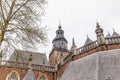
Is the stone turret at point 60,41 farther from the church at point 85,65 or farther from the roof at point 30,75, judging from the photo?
the roof at point 30,75

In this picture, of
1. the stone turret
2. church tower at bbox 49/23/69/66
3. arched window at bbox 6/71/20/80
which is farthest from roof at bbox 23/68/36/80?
the stone turret

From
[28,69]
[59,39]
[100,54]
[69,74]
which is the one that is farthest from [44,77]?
[59,39]

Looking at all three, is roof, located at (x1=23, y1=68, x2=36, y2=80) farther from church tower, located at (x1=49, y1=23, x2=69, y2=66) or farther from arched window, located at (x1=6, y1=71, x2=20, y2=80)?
church tower, located at (x1=49, y1=23, x2=69, y2=66)

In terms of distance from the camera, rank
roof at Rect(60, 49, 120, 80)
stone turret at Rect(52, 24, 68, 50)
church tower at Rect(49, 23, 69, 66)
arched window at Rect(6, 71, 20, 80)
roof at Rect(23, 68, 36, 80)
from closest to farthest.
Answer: roof at Rect(60, 49, 120, 80)
roof at Rect(23, 68, 36, 80)
arched window at Rect(6, 71, 20, 80)
church tower at Rect(49, 23, 69, 66)
stone turret at Rect(52, 24, 68, 50)

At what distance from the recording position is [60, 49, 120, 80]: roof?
1410 cm

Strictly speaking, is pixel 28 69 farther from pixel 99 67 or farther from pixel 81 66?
pixel 99 67

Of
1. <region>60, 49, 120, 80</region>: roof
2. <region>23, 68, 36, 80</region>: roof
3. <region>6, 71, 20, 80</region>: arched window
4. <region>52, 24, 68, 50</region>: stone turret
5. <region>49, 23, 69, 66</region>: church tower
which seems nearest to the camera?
<region>60, 49, 120, 80</region>: roof

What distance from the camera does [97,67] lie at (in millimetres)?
15016

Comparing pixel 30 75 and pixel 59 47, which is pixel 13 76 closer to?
pixel 30 75

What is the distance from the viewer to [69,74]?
675 inches

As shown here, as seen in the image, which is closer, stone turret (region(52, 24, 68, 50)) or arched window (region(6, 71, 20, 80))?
arched window (region(6, 71, 20, 80))

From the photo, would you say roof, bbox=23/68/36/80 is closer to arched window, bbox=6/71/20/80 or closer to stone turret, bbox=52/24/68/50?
arched window, bbox=6/71/20/80

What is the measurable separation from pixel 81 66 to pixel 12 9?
1022 cm

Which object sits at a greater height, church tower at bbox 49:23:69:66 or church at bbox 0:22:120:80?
church tower at bbox 49:23:69:66
